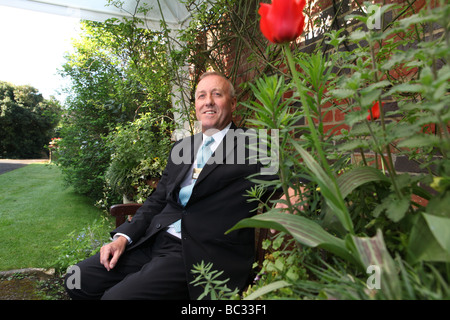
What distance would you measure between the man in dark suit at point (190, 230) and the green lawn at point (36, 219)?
210cm

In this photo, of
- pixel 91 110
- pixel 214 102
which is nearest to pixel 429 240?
→ pixel 214 102

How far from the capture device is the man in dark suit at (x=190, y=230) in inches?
58.2

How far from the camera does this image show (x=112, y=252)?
67.4 inches

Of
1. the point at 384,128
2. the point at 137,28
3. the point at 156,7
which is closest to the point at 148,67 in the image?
the point at 137,28

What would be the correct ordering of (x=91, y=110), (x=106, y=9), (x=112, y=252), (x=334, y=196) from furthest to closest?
1. (x=91, y=110)
2. (x=106, y=9)
3. (x=112, y=252)
4. (x=334, y=196)

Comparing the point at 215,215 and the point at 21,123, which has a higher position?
the point at 21,123

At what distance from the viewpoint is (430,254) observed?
0.45 m

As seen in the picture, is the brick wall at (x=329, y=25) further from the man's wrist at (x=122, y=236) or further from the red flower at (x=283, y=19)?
the man's wrist at (x=122, y=236)

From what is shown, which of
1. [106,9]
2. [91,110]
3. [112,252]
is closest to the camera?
[112,252]

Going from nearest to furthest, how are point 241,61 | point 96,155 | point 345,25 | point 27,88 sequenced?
1. point 345,25
2. point 241,61
3. point 96,155
4. point 27,88

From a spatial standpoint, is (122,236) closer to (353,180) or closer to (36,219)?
(353,180)

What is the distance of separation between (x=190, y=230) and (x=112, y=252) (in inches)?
19.7
